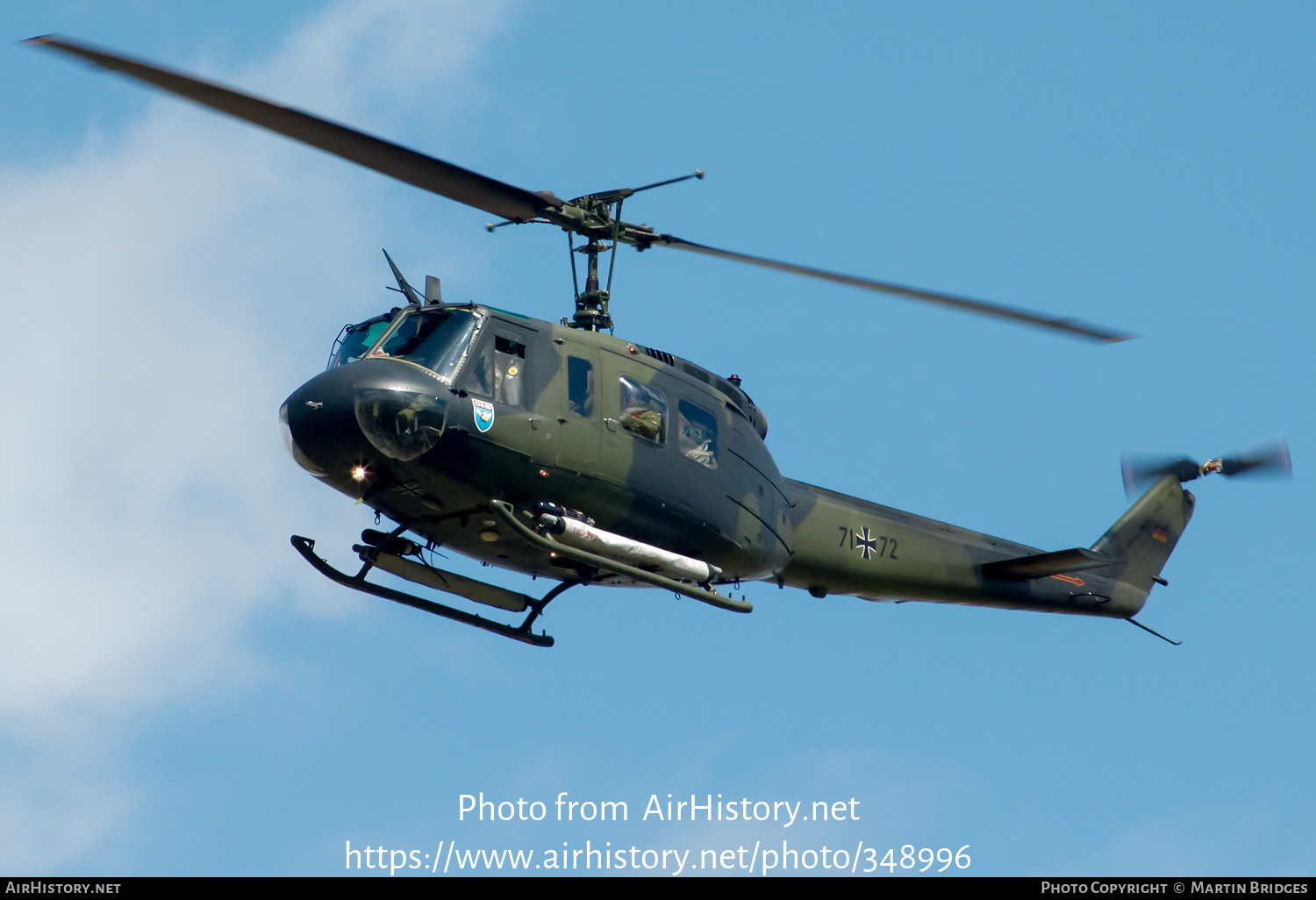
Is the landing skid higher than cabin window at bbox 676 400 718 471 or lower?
lower

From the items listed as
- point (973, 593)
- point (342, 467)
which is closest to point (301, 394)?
point (342, 467)

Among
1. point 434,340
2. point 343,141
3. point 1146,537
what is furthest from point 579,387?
point 1146,537

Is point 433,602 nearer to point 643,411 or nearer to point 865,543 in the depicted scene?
point 643,411

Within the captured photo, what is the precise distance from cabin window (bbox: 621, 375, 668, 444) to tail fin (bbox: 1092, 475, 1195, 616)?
1062 cm

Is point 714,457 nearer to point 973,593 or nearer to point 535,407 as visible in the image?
point 535,407

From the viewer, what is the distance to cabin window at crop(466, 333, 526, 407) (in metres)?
18.6

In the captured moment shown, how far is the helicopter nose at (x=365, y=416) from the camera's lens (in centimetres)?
1784

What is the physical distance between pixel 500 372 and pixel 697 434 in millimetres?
2875

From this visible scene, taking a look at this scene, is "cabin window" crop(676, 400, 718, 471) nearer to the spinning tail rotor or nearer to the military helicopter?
the military helicopter

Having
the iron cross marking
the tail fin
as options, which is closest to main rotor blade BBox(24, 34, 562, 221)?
the iron cross marking

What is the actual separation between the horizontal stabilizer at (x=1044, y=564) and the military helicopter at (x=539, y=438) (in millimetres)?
3438

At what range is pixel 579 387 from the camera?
19.4m

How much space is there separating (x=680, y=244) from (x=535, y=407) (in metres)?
3.72

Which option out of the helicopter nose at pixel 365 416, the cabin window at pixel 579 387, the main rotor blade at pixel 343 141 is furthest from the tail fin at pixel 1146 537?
the helicopter nose at pixel 365 416
